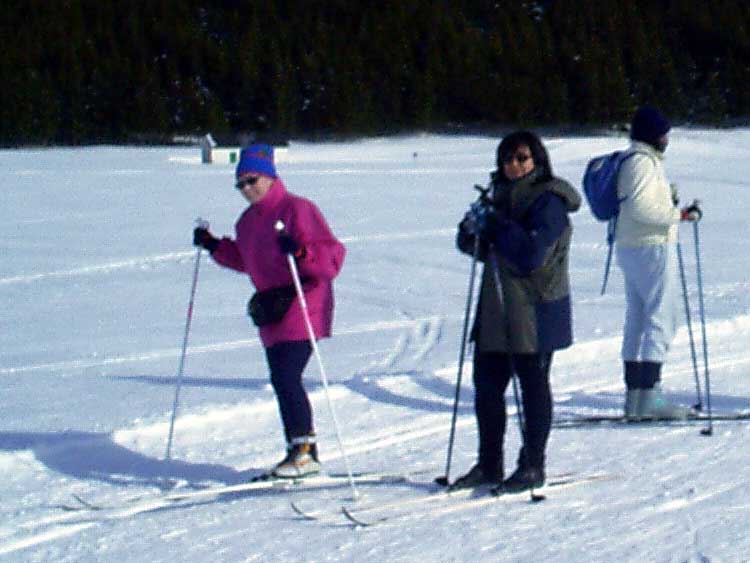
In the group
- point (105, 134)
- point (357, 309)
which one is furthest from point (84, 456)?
point (105, 134)

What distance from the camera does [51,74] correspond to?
3769 cm

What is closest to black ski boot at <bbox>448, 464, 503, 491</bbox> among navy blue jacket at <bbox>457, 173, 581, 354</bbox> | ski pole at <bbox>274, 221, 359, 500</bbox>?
ski pole at <bbox>274, 221, 359, 500</bbox>

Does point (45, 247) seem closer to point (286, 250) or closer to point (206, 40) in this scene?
point (286, 250)

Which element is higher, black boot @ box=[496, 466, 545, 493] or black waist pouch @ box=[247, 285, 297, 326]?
black waist pouch @ box=[247, 285, 297, 326]

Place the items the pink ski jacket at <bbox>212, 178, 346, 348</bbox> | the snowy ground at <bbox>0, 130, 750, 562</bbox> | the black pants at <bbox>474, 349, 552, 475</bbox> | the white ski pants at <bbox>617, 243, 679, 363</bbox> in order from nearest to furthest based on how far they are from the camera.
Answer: the snowy ground at <bbox>0, 130, 750, 562</bbox>
the black pants at <bbox>474, 349, 552, 475</bbox>
the pink ski jacket at <bbox>212, 178, 346, 348</bbox>
the white ski pants at <bbox>617, 243, 679, 363</bbox>

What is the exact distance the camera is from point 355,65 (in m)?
38.2

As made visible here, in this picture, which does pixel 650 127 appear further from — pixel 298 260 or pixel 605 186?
pixel 298 260

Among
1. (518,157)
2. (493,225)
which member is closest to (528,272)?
(493,225)

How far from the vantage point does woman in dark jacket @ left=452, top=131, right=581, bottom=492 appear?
16.3 ft

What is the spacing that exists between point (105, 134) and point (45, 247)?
2174 centimetres

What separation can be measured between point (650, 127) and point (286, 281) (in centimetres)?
201

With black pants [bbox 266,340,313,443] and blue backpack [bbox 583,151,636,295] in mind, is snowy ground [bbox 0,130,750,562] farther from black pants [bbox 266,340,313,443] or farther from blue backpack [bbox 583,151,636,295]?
blue backpack [bbox 583,151,636,295]

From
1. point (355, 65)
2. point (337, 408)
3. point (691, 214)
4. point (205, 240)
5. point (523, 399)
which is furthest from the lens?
point (355, 65)

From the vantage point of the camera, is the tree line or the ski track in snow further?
the tree line
